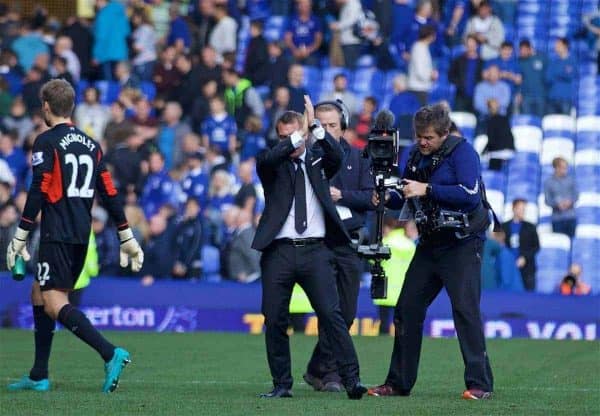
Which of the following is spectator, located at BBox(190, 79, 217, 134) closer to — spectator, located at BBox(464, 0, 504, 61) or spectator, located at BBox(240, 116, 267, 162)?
spectator, located at BBox(240, 116, 267, 162)

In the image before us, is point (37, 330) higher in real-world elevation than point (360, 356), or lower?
higher

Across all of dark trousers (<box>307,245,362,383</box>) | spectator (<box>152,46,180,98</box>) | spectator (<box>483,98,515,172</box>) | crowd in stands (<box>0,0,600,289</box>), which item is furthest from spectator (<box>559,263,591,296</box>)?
dark trousers (<box>307,245,362,383</box>)

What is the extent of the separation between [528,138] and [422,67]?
2034 millimetres

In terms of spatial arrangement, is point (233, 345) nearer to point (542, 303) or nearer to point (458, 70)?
point (542, 303)

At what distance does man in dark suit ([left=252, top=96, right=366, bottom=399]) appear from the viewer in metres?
10.8

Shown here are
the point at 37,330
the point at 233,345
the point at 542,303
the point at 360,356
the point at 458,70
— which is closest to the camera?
the point at 37,330

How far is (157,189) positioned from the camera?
22.5m

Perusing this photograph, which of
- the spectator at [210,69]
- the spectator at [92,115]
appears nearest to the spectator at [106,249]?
the spectator at [92,115]

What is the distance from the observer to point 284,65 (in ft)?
79.7

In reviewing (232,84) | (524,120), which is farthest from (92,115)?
(524,120)

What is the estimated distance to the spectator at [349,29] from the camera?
25188mm

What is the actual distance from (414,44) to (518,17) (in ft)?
8.03

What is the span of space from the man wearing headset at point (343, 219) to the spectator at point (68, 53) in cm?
1347

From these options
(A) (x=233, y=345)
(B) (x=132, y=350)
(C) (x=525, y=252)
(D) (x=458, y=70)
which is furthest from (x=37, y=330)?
(D) (x=458, y=70)
